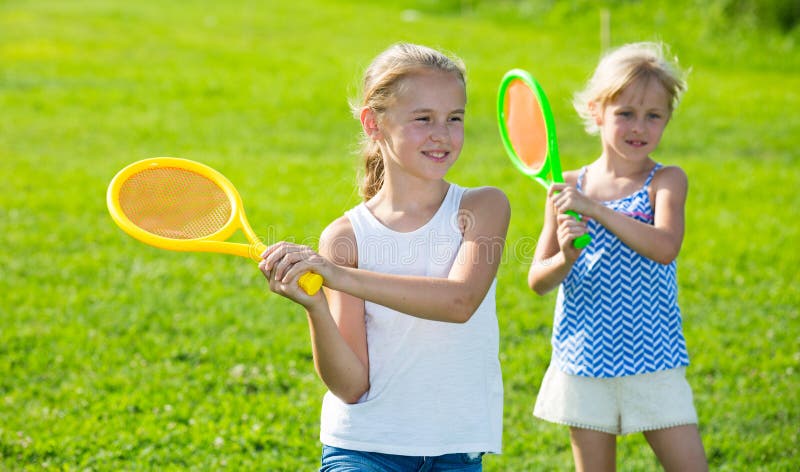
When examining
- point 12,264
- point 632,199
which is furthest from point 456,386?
point 12,264

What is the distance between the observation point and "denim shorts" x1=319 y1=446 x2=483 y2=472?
2824mm

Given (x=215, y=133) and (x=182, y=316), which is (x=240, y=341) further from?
(x=215, y=133)

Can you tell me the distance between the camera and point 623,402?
3541mm

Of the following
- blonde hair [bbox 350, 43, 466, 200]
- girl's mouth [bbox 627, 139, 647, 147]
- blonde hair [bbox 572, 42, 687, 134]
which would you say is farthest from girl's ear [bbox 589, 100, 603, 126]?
blonde hair [bbox 350, 43, 466, 200]

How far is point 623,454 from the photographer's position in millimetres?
4367

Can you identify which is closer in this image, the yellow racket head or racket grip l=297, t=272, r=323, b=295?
racket grip l=297, t=272, r=323, b=295

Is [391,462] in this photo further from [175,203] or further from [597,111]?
[597,111]

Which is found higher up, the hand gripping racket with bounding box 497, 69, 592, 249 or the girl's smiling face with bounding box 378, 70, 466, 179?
the hand gripping racket with bounding box 497, 69, 592, 249

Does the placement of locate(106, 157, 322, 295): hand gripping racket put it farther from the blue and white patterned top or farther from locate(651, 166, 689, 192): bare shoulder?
locate(651, 166, 689, 192): bare shoulder

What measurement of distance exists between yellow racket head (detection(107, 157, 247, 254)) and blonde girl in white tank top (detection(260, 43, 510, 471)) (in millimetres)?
367

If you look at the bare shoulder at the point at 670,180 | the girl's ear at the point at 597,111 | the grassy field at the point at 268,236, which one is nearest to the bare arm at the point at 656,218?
Answer: the bare shoulder at the point at 670,180

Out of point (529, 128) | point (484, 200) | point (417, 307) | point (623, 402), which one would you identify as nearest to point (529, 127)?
point (529, 128)

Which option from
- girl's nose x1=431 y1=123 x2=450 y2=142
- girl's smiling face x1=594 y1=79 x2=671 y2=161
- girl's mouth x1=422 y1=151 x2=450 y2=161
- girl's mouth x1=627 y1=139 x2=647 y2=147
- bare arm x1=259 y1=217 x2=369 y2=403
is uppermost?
girl's smiling face x1=594 y1=79 x2=671 y2=161

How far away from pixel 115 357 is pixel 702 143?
24.5ft
